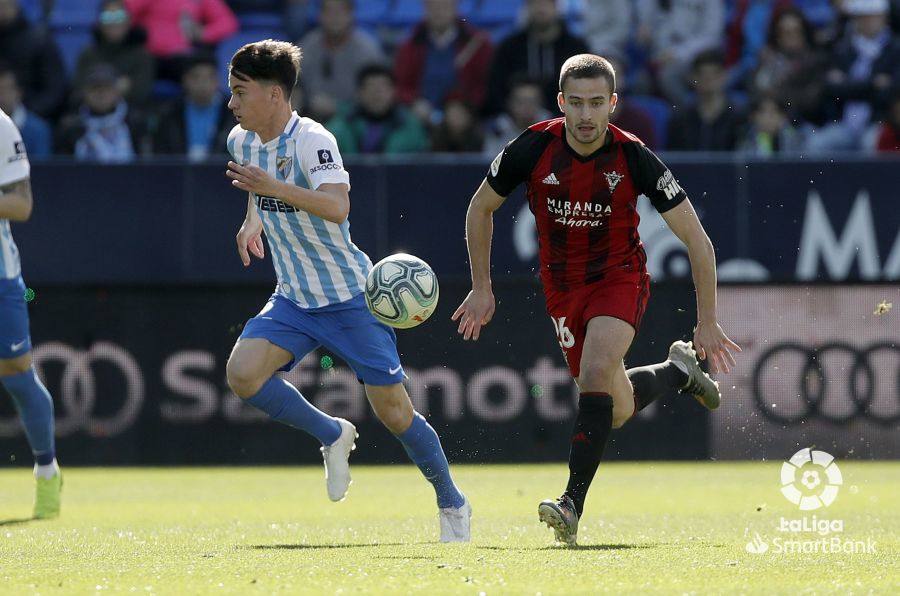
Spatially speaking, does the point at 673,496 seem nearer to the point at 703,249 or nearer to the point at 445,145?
the point at 703,249

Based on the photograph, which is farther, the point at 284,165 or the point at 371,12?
the point at 371,12

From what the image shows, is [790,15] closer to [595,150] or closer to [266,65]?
[595,150]

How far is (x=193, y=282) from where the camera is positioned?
12.5 meters

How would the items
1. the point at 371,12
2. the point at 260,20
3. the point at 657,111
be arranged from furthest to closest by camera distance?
the point at 371,12, the point at 260,20, the point at 657,111

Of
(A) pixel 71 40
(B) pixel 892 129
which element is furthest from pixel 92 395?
(B) pixel 892 129

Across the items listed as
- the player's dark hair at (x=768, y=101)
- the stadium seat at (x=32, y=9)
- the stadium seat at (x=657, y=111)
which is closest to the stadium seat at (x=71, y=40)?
the stadium seat at (x=32, y=9)

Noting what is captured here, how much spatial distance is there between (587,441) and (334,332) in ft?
4.20

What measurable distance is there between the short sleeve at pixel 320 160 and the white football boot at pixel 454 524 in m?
1.52

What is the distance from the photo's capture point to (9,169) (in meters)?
8.09

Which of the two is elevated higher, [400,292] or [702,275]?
[702,275]

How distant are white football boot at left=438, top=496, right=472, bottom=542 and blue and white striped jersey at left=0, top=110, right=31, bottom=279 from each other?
278cm

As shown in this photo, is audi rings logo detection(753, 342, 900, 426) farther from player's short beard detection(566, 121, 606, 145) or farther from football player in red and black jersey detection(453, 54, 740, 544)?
player's short beard detection(566, 121, 606, 145)

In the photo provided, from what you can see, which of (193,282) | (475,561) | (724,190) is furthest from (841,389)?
(475,561)

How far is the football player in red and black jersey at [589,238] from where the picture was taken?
675cm
